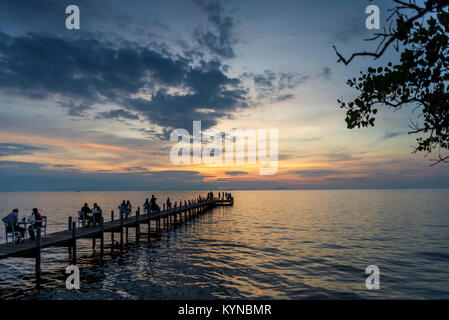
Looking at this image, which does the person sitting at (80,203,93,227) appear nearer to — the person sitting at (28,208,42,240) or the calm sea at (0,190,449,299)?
the calm sea at (0,190,449,299)

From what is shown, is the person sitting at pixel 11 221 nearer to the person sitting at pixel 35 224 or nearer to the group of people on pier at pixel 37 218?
the group of people on pier at pixel 37 218

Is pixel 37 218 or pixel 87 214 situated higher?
pixel 37 218

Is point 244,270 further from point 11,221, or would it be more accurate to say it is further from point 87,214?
point 11,221

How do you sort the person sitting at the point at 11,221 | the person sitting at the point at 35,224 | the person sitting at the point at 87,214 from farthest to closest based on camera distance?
the person sitting at the point at 87,214 < the person sitting at the point at 35,224 < the person sitting at the point at 11,221

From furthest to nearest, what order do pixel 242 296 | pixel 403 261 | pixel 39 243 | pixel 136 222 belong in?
1. pixel 136 222
2. pixel 403 261
3. pixel 39 243
4. pixel 242 296

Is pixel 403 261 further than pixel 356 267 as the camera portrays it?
Yes

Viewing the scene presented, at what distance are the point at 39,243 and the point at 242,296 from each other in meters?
11.1

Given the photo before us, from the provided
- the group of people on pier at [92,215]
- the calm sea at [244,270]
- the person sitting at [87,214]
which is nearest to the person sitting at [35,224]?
the calm sea at [244,270]

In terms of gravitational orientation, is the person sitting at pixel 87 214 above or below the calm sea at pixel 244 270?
above

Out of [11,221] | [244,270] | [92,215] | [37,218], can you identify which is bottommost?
[244,270]

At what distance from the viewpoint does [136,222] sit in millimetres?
29141

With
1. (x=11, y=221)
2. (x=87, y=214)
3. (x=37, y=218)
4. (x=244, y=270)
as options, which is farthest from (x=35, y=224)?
(x=244, y=270)

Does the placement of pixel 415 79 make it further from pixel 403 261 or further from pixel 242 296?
pixel 403 261
